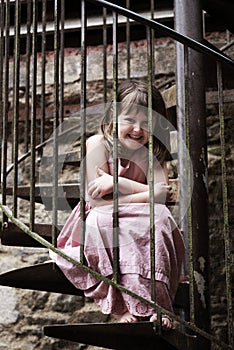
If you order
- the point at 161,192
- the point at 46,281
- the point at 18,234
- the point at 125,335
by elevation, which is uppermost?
the point at 161,192

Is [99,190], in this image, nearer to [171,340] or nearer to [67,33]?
[171,340]

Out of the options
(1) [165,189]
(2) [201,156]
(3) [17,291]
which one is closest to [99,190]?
(1) [165,189]

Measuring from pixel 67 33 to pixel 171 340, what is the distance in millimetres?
2161

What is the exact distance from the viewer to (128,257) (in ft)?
7.45

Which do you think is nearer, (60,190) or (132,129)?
(132,129)

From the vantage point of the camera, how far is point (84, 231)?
7.22 feet

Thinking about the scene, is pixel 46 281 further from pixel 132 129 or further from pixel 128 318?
pixel 132 129

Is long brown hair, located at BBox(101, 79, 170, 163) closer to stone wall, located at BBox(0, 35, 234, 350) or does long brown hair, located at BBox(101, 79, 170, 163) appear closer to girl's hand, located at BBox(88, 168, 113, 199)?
girl's hand, located at BBox(88, 168, 113, 199)

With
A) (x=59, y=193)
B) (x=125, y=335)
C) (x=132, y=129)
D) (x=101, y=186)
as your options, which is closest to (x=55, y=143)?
(x=101, y=186)

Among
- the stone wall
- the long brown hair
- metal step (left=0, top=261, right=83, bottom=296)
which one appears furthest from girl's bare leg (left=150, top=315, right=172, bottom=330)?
the stone wall

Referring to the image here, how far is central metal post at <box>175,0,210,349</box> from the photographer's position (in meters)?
2.49

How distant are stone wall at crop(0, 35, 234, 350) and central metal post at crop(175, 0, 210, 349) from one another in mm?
740

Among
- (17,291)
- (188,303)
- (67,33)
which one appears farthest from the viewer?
(67,33)

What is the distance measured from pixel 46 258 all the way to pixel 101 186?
126 cm
